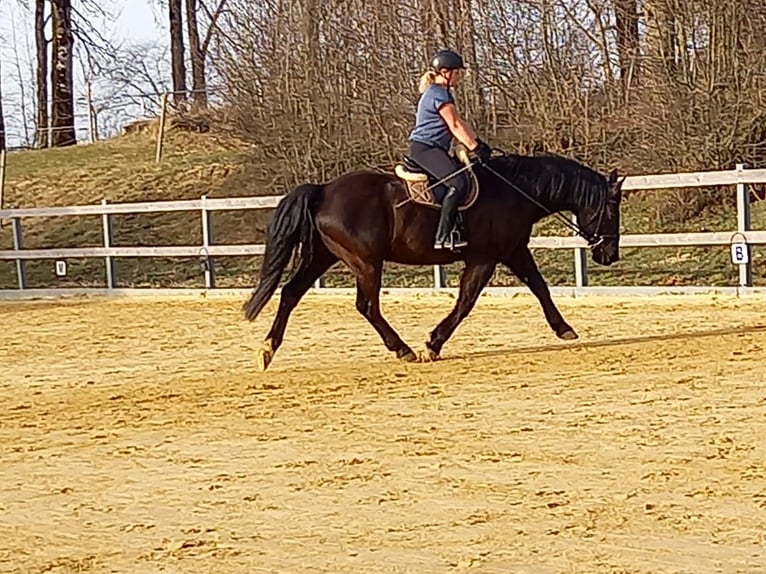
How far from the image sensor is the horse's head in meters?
11.0

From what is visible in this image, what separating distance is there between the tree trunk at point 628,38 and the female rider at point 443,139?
1118cm

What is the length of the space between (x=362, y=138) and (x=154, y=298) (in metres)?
6.22

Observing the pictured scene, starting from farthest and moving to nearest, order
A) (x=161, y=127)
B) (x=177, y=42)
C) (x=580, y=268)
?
(x=177, y=42) < (x=161, y=127) < (x=580, y=268)

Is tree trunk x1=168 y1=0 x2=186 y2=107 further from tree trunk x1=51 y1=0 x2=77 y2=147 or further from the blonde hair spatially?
the blonde hair

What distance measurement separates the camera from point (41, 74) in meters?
40.6

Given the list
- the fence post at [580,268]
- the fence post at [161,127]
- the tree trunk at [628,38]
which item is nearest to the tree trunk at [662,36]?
the tree trunk at [628,38]

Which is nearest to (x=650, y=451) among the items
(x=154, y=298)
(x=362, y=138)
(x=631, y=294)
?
(x=631, y=294)

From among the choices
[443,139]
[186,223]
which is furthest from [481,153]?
[186,223]

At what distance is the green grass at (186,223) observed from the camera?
18.3 m

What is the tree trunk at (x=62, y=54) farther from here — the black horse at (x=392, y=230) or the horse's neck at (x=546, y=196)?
the horse's neck at (x=546, y=196)

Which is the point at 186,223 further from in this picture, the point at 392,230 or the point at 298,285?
the point at 392,230

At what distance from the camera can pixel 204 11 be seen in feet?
85.6

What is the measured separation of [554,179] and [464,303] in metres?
1.23

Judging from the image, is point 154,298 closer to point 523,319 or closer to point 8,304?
point 8,304
